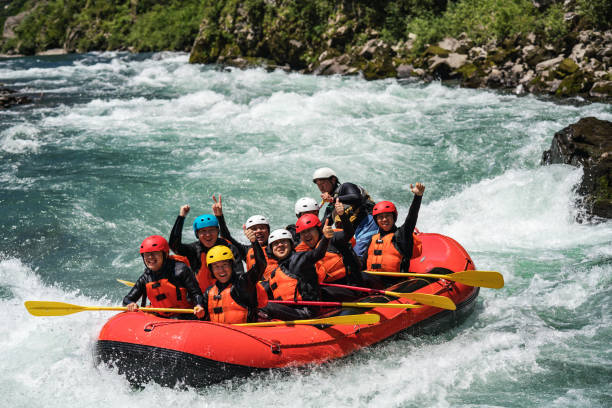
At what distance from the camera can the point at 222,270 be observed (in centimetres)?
433

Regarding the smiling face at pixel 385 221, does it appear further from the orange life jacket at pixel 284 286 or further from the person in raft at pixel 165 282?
the person in raft at pixel 165 282

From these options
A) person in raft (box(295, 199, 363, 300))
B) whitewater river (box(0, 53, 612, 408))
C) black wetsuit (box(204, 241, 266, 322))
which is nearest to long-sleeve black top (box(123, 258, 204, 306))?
black wetsuit (box(204, 241, 266, 322))

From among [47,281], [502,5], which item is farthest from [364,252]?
[502,5]

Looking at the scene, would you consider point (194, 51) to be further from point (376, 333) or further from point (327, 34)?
point (376, 333)

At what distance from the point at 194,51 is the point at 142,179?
58.7 ft

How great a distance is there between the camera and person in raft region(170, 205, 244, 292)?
4.95 metres

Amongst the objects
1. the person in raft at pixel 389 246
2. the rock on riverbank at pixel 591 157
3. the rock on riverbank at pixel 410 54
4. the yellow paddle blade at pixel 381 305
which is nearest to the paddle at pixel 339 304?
the yellow paddle blade at pixel 381 305

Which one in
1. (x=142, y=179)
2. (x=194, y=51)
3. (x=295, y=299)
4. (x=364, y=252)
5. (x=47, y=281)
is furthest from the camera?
(x=194, y=51)

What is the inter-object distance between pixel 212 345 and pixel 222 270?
610mm

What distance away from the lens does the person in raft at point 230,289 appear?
4277mm

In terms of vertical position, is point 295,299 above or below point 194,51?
below

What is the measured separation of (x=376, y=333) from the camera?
4570 mm

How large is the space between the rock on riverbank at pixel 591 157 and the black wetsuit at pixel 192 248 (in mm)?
4993

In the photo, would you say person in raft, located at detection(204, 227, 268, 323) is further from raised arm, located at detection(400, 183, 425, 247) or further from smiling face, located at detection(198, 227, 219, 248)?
raised arm, located at detection(400, 183, 425, 247)
